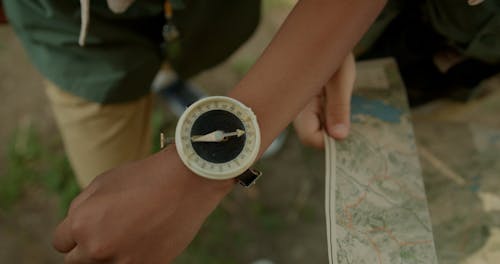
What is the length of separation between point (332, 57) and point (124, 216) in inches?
15.8

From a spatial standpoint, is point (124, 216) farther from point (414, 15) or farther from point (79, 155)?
point (414, 15)

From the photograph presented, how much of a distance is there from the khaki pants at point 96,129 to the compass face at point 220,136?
1.44 ft

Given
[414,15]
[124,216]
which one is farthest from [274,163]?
[124,216]

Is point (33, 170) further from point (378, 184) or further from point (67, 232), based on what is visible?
point (378, 184)

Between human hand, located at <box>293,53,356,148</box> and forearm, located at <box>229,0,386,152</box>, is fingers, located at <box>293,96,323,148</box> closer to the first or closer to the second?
human hand, located at <box>293,53,356,148</box>

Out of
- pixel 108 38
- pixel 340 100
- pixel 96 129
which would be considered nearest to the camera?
pixel 340 100

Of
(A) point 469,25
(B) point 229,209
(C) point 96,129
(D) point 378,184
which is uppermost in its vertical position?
(A) point 469,25

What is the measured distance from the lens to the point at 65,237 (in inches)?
28.7

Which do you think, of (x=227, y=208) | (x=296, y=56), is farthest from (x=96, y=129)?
(x=227, y=208)

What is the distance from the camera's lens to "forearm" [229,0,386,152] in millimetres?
772

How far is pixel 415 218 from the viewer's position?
0.88 metres

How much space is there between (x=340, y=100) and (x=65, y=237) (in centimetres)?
51

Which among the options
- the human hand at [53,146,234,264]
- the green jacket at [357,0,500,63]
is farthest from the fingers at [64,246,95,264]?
the green jacket at [357,0,500,63]

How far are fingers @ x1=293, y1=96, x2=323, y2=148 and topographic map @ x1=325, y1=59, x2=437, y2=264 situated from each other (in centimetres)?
3
